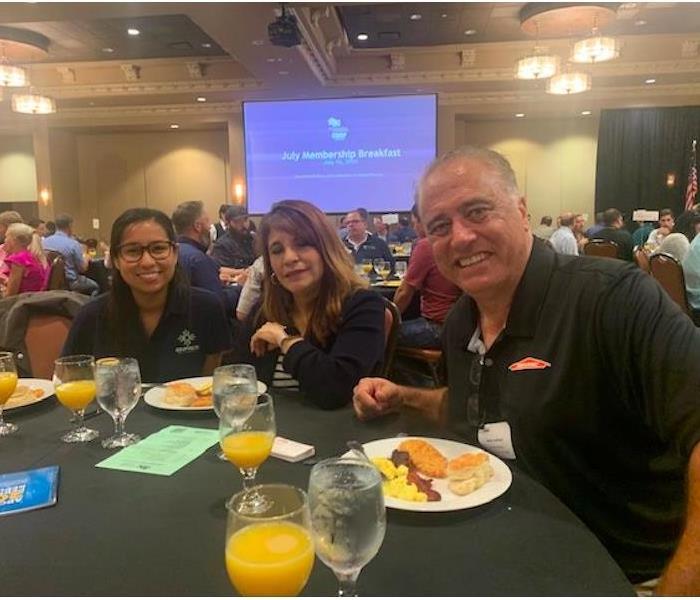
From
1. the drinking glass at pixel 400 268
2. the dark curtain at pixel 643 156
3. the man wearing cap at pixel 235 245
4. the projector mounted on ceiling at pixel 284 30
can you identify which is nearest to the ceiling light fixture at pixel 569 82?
the dark curtain at pixel 643 156

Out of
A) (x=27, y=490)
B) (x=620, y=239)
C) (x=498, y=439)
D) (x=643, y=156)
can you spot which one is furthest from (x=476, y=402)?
(x=643, y=156)

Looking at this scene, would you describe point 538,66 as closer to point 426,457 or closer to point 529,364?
point 529,364

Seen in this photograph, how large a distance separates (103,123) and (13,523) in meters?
12.0

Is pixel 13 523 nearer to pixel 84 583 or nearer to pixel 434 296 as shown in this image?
pixel 84 583

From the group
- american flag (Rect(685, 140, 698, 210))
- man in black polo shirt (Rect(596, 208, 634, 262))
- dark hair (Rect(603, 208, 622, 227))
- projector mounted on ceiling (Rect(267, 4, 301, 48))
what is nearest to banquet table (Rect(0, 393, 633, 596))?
projector mounted on ceiling (Rect(267, 4, 301, 48))

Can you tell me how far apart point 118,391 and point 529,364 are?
97 centimetres

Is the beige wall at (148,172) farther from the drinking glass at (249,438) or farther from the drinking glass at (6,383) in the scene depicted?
the drinking glass at (249,438)

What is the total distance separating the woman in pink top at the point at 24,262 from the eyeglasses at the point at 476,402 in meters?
4.90

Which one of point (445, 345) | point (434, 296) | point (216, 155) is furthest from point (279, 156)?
point (445, 345)

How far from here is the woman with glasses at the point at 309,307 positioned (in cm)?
187

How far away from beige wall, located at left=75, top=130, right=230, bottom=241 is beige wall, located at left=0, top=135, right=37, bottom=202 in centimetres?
135

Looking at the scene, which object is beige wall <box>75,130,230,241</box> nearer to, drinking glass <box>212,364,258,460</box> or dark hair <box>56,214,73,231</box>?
dark hair <box>56,214,73,231</box>

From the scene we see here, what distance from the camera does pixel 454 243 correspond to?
1488 millimetres

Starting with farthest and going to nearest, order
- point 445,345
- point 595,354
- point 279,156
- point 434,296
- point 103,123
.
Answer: point 103,123 < point 279,156 < point 434,296 < point 445,345 < point 595,354
